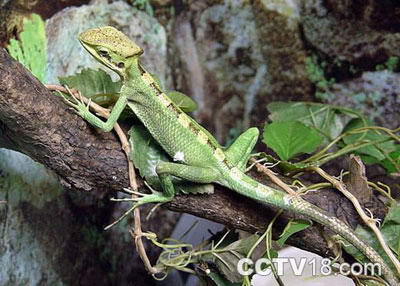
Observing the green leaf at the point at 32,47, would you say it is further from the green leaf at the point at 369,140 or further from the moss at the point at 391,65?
the moss at the point at 391,65

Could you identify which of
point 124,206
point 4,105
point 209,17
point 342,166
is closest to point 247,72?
point 209,17

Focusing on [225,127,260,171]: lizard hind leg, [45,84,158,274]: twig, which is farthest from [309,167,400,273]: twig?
[45,84,158,274]: twig

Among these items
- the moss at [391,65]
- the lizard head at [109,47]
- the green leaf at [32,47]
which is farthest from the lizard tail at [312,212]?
the moss at [391,65]

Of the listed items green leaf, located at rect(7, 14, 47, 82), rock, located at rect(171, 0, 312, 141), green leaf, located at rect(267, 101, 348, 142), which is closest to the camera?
green leaf, located at rect(7, 14, 47, 82)

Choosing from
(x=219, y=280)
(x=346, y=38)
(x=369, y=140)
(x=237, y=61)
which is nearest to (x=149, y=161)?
(x=219, y=280)

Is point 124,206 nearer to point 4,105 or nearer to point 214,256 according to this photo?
point 214,256

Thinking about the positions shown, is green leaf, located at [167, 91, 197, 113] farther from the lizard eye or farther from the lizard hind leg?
the lizard eye
